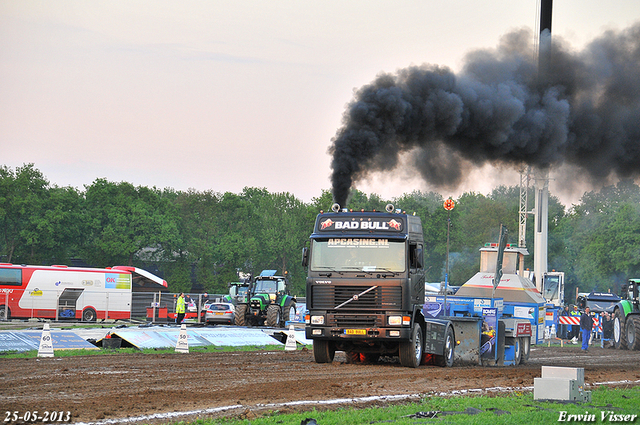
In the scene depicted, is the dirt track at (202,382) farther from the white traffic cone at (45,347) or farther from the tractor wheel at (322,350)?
the white traffic cone at (45,347)

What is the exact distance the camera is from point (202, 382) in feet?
41.5

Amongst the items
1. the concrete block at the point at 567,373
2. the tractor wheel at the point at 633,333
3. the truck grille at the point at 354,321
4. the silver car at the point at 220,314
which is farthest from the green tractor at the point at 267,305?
the concrete block at the point at 567,373

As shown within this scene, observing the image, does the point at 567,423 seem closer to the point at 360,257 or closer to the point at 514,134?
the point at 360,257

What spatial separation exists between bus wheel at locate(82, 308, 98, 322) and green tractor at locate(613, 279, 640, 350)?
27494 millimetres

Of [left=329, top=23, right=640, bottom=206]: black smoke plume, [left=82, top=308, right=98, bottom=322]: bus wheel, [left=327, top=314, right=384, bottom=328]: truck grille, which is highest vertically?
[left=329, top=23, right=640, bottom=206]: black smoke plume

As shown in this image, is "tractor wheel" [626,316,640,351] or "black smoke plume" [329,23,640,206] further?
"tractor wheel" [626,316,640,351]

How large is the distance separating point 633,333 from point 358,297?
18.8 metres

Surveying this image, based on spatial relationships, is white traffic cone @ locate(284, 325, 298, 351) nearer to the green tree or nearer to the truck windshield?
the truck windshield

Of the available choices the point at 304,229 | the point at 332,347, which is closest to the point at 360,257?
the point at 332,347

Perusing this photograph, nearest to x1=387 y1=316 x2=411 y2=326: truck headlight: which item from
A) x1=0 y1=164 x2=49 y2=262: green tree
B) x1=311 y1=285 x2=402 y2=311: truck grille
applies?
x1=311 y1=285 x2=402 y2=311: truck grille

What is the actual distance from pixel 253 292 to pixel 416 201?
74206mm

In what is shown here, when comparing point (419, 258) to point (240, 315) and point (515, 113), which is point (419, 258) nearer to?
point (515, 113)

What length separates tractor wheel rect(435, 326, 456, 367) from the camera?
18.2 meters

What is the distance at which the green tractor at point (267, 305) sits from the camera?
118ft
